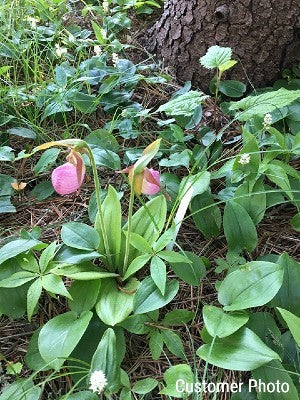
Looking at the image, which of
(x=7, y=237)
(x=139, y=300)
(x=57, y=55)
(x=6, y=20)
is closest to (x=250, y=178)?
(x=139, y=300)

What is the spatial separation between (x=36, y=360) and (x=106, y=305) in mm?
214

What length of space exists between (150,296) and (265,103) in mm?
736

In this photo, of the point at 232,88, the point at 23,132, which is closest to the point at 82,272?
the point at 23,132

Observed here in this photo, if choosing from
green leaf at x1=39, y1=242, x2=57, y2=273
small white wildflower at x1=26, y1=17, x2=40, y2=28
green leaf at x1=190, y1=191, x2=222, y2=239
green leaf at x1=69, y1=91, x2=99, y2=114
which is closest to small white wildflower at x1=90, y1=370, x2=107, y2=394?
green leaf at x1=39, y1=242, x2=57, y2=273

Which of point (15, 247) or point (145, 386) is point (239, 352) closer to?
point (145, 386)

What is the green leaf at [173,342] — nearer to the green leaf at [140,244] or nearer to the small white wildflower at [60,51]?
the green leaf at [140,244]

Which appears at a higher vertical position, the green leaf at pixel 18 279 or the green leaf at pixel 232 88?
the green leaf at pixel 232 88

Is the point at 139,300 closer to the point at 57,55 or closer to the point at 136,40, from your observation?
the point at 57,55

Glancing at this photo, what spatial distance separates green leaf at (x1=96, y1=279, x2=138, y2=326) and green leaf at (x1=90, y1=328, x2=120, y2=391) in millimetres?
78

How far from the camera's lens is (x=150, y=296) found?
1.10 m

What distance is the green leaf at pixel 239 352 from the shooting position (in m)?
0.95

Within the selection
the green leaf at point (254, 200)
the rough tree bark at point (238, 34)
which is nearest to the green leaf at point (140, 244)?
the green leaf at point (254, 200)

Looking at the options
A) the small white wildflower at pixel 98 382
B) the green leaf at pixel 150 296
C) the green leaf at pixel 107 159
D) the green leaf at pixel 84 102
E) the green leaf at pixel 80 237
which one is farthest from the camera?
the green leaf at pixel 84 102

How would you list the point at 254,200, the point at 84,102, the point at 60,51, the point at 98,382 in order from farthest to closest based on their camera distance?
the point at 60,51 → the point at 84,102 → the point at 254,200 → the point at 98,382
